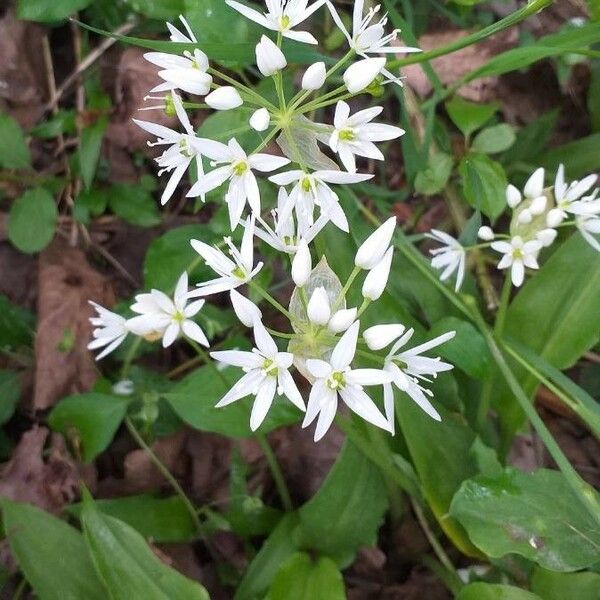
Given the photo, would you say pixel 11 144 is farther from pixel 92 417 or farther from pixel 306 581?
pixel 306 581

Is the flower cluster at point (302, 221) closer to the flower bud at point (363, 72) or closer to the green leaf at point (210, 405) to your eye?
the flower bud at point (363, 72)

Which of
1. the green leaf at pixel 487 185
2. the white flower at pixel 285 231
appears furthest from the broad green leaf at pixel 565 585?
the white flower at pixel 285 231

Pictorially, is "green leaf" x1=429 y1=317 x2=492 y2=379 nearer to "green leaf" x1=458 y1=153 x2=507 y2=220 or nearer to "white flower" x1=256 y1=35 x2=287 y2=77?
"green leaf" x1=458 y1=153 x2=507 y2=220

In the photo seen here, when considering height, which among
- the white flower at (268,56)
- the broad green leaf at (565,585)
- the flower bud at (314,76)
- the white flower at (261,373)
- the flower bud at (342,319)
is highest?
the white flower at (268,56)

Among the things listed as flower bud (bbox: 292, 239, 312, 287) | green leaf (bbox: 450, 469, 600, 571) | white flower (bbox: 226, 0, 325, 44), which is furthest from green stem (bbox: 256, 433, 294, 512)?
white flower (bbox: 226, 0, 325, 44)

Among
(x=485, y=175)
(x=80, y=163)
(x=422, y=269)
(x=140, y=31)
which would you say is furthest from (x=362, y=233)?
(x=140, y=31)

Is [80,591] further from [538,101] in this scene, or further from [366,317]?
[538,101]
